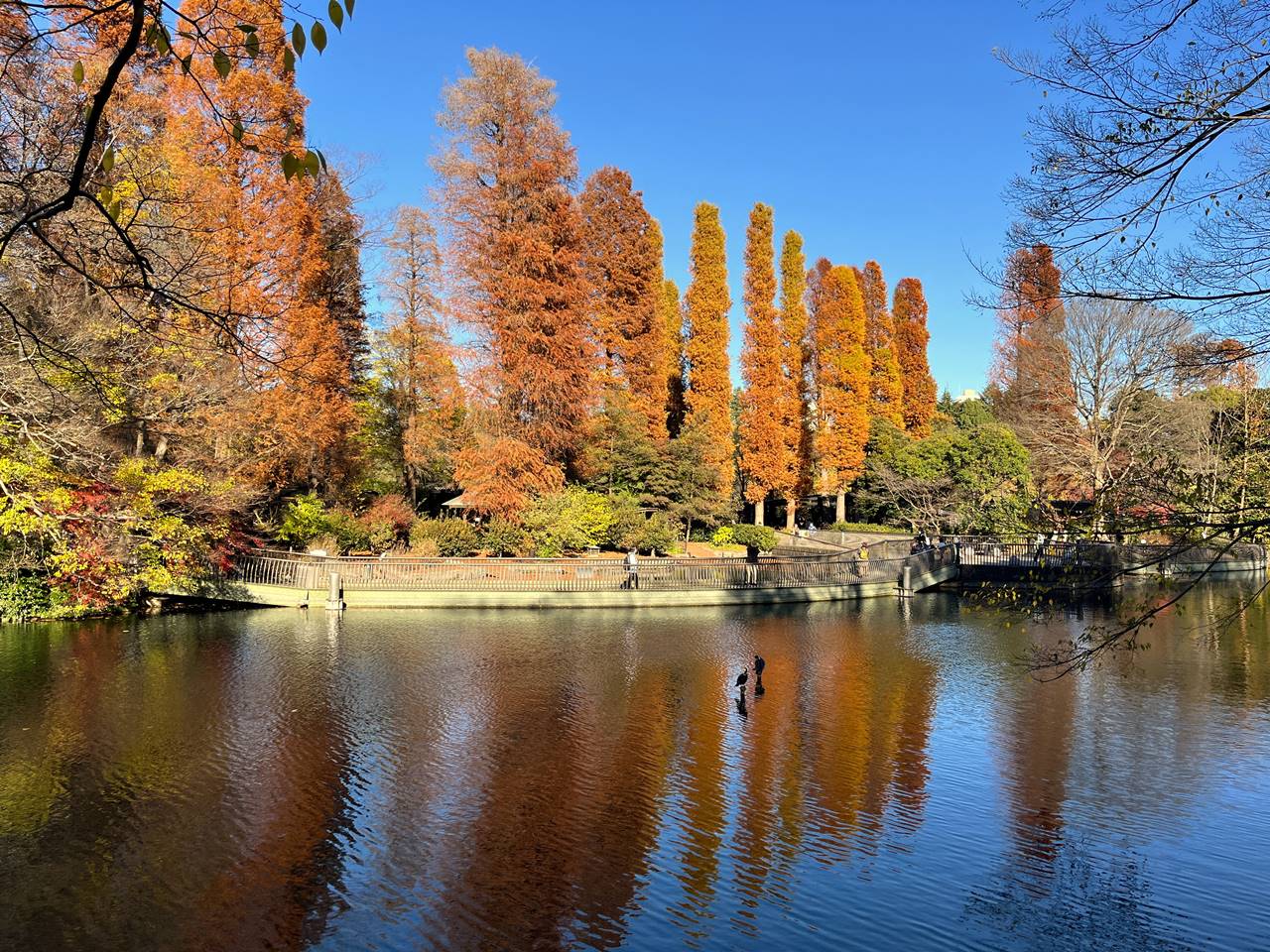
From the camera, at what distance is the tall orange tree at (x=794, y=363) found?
4162 centimetres

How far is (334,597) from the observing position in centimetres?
2331

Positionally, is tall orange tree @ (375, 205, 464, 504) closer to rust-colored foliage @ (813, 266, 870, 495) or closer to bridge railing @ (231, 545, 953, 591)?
bridge railing @ (231, 545, 953, 591)

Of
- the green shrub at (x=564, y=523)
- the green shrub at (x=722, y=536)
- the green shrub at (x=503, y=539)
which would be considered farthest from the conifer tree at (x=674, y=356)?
the green shrub at (x=503, y=539)

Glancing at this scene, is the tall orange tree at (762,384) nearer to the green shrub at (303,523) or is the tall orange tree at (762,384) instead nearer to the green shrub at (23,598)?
the green shrub at (303,523)

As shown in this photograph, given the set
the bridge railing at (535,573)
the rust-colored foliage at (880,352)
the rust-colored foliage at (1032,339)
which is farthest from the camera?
the rust-colored foliage at (880,352)

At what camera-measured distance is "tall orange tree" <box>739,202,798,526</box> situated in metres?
40.7

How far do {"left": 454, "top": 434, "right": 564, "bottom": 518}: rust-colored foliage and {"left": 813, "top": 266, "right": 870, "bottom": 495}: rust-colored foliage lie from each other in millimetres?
20008

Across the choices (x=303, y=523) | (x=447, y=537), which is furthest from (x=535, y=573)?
(x=303, y=523)

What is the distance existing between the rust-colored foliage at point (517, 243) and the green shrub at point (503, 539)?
361cm

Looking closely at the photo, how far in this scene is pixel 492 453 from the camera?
29328 mm

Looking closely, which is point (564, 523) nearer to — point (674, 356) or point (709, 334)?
point (709, 334)

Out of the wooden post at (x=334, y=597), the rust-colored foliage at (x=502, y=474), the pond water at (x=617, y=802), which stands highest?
the rust-colored foliage at (x=502, y=474)

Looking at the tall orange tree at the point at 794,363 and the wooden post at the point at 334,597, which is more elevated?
the tall orange tree at the point at 794,363

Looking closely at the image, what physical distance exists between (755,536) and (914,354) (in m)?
21.1
